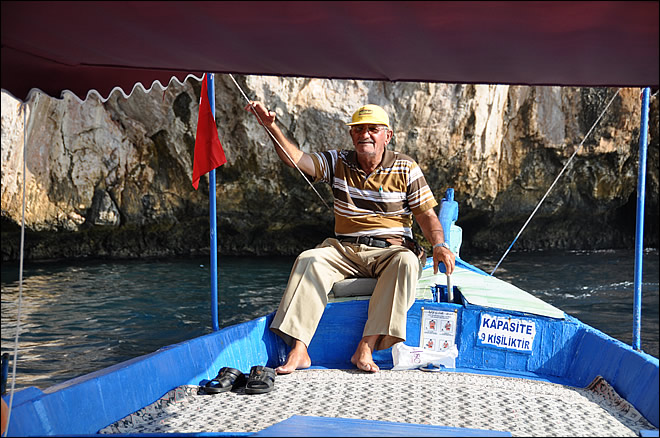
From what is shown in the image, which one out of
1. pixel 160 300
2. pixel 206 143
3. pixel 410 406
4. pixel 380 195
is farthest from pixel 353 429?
pixel 160 300

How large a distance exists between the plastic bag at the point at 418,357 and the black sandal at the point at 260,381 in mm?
784

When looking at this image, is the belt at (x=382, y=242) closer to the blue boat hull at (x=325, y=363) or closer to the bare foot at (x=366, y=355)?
the blue boat hull at (x=325, y=363)

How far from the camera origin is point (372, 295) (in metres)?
3.69

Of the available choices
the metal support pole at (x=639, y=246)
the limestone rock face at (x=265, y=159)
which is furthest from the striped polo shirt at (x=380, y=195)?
the limestone rock face at (x=265, y=159)

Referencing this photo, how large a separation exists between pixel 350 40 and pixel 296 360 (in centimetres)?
201

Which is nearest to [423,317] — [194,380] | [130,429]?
[194,380]

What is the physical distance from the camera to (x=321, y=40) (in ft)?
6.68

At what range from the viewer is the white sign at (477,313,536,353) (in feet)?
12.0

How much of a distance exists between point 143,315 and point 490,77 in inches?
282

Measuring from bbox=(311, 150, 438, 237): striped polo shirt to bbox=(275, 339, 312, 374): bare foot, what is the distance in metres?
0.77

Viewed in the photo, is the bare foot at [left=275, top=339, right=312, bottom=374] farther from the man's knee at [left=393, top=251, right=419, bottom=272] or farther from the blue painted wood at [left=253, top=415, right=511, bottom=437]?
the blue painted wood at [left=253, top=415, right=511, bottom=437]

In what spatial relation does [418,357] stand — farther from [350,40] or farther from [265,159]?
[265,159]

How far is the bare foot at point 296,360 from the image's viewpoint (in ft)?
11.3

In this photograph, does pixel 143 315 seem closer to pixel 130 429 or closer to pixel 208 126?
pixel 208 126
